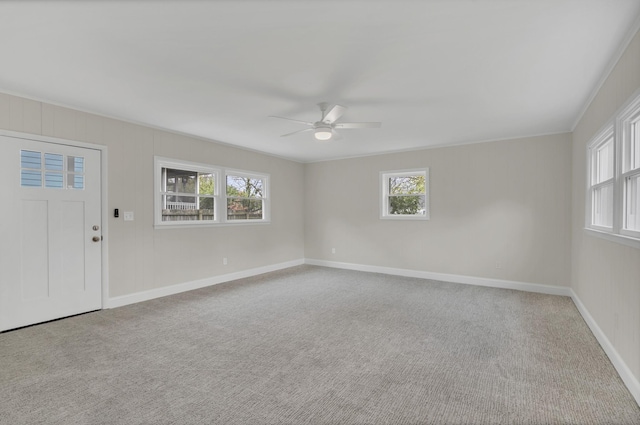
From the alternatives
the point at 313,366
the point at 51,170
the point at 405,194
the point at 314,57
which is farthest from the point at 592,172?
the point at 51,170

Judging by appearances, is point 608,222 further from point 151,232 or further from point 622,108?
point 151,232

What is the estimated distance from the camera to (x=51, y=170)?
371cm

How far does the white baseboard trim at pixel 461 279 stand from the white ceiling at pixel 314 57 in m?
2.56

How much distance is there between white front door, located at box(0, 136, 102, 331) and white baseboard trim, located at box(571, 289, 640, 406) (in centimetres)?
537

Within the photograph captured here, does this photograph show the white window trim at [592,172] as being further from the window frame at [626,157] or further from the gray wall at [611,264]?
the window frame at [626,157]

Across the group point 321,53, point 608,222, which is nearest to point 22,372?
point 321,53

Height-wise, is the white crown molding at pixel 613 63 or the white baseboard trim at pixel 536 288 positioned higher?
the white crown molding at pixel 613 63

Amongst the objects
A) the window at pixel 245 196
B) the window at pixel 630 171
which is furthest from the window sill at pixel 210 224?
the window at pixel 630 171

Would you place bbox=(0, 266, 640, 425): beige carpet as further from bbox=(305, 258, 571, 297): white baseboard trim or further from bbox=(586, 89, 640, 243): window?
bbox=(586, 89, 640, 243): window

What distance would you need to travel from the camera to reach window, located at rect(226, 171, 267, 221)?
19.7 feet

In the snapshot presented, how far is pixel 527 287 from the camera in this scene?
512 cm

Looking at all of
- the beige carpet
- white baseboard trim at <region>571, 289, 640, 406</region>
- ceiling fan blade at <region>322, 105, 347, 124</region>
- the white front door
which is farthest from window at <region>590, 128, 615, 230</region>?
the white front door

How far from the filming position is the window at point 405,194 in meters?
6.17

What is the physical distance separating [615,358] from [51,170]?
5.90 meters
